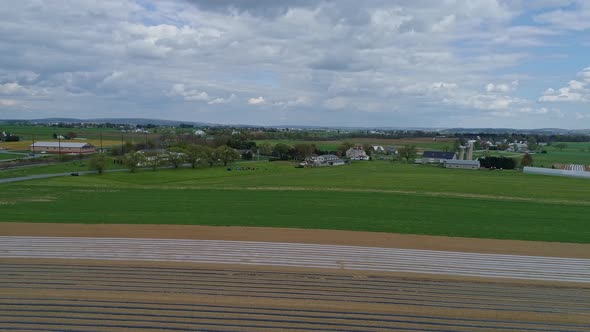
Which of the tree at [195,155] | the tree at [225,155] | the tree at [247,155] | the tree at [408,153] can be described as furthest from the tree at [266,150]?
the tree at [408,153]

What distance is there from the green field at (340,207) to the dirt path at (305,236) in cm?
106

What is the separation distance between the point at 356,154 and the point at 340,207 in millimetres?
65735

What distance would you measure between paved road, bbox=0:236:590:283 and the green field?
349 cm

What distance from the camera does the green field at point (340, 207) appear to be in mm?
20203

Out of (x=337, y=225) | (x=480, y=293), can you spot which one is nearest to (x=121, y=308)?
(x=480, y=293)

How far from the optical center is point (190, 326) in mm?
9516

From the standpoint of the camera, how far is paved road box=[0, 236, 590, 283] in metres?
13.9

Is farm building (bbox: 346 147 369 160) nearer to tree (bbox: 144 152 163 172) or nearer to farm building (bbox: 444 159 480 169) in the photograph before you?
farm building (bbox: 444 159 480 169)

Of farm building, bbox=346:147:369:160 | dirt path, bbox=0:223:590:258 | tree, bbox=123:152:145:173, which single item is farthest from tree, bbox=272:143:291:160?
dirt path, bbox=0:223:590:258

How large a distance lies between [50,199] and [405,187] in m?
29.2

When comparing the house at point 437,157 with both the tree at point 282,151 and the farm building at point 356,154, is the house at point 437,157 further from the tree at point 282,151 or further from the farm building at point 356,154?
the tree at point 282,151

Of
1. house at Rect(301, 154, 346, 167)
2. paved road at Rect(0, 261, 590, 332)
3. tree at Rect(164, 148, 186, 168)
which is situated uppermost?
tree at Rect(164, 148, 186, 168)

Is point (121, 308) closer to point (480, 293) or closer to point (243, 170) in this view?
point (480, 293)

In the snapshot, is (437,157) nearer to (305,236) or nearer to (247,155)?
(247,155)
